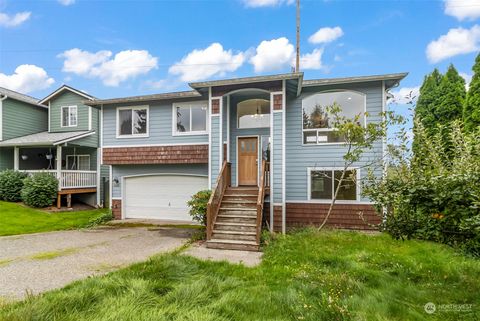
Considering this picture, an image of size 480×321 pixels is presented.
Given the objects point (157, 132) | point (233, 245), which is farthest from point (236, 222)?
point (157, 132)

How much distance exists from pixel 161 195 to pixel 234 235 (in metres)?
5.69

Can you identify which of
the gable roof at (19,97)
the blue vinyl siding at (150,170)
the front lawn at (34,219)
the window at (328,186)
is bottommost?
the front lawn at (34,219)

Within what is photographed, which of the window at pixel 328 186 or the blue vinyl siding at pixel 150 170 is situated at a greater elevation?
the blue vinyl siding at pixel 150 170

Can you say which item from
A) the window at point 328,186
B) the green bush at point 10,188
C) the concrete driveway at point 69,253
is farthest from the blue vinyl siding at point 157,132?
the green bush at point 10,188

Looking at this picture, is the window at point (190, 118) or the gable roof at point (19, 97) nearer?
the window at point (190, 118)

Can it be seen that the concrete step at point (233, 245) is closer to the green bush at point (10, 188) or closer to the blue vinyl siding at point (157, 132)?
the blue vinyl siding at point (157, 132)

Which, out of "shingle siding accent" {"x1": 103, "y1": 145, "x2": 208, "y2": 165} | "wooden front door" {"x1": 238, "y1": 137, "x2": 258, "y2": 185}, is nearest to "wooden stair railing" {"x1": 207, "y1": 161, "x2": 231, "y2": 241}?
"wooden front door" {"x1": 238, "y1": 137, "x2": 258, "y2": 185}

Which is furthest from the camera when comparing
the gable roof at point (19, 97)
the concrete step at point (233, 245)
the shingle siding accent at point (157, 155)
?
the gable roof at point (19, 97)

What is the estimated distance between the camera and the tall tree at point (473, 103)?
9.52 meters

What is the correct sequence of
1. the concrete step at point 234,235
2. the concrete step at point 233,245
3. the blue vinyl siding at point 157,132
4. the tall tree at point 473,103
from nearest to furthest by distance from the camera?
1. the concrete step at point 233,245
2. the concrete step at point 234,235
3. the tall tree at point 473,103
4. the blue vinyl siding at point 157,132

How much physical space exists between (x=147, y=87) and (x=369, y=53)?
1580 cm

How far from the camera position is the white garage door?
450 inches

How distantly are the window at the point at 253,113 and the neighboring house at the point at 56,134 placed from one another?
886cm

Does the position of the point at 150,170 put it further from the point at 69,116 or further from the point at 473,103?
the point at 473,103
